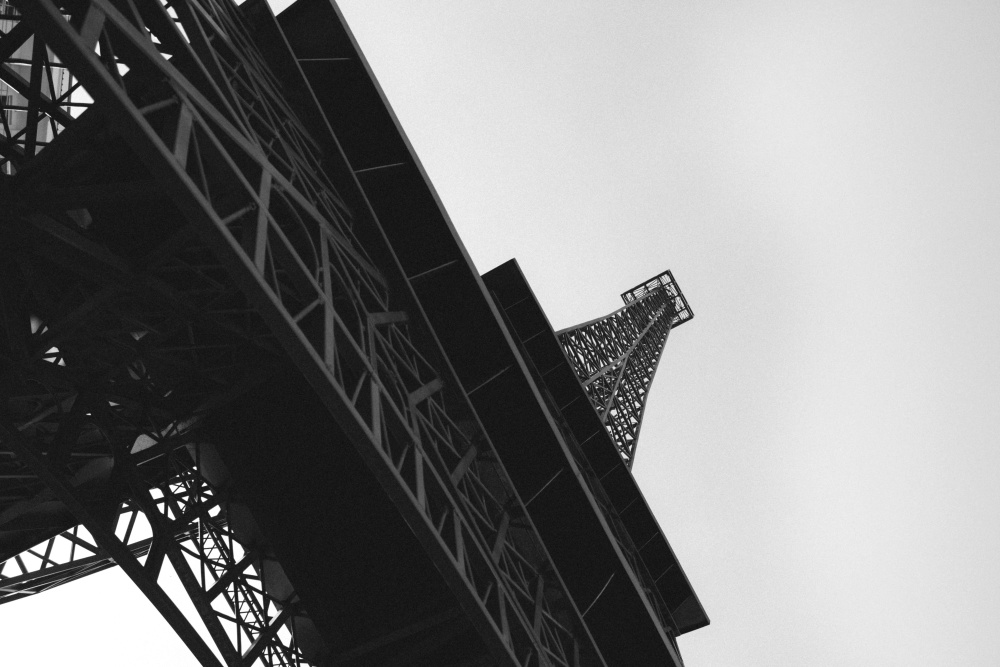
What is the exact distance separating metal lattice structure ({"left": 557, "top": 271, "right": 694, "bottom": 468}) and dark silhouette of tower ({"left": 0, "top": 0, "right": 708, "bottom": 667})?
1727 cm

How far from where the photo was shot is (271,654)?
11.8 metres

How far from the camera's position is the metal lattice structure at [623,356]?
4103 centimetres

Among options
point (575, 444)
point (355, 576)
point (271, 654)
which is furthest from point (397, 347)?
point (575, 444)

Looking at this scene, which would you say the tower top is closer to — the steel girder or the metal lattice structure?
the metal lattice structure

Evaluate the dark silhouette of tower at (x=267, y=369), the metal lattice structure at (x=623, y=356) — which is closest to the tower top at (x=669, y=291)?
the metal lattice structure at (x=623, y=356)

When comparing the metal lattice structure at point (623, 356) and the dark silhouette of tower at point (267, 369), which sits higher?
the dark silhouette of tower at point (267, 369)

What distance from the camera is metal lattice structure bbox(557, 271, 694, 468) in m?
41.0

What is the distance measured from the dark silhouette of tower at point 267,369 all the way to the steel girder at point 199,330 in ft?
0.13

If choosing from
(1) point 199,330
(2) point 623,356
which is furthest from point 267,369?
(2) point 623,356

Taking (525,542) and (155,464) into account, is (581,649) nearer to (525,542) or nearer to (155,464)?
(525,542)

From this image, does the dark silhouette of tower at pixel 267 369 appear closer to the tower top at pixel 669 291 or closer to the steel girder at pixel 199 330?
the steel girder at pixel 199 330

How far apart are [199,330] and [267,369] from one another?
1.08 m

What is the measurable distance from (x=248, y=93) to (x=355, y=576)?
7.16 meters

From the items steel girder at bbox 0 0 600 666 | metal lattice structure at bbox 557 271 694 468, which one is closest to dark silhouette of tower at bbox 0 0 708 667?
steel girder at bbox 0 0 600 666
